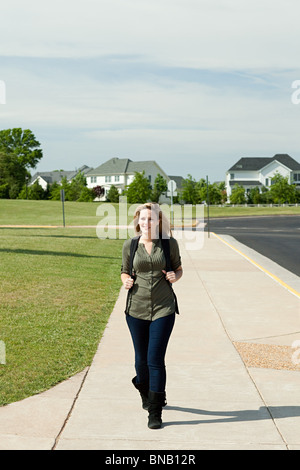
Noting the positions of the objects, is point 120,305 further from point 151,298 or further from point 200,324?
point 151,298

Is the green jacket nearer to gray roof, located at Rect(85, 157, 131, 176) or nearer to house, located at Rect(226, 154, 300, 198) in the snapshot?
house, located at Rect(226, 154, 300, 198)

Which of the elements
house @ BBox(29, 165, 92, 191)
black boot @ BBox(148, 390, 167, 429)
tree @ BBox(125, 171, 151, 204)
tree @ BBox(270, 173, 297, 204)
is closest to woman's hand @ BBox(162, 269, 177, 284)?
black boot @ BBox(148, 390, 167, 429)

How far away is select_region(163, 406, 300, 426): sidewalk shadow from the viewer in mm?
4969

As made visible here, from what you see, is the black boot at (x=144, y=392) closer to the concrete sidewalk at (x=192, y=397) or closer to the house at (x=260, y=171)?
the concrete sidewalk at (x=192, y=397)

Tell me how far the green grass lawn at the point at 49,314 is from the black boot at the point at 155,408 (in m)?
1.28

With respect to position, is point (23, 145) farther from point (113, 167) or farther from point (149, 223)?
point (149, 223)

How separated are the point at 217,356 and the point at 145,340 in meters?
2.09

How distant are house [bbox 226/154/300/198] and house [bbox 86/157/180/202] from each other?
15774 millimetres

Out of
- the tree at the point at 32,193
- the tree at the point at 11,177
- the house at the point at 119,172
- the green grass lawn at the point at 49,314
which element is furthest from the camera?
the house at the point at 119,172

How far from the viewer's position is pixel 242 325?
880cm

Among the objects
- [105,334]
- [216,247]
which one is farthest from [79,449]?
[216,247]

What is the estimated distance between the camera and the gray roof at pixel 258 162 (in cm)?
13012

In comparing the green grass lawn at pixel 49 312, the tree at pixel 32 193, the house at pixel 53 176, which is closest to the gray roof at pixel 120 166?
the house at pixel 53 176
